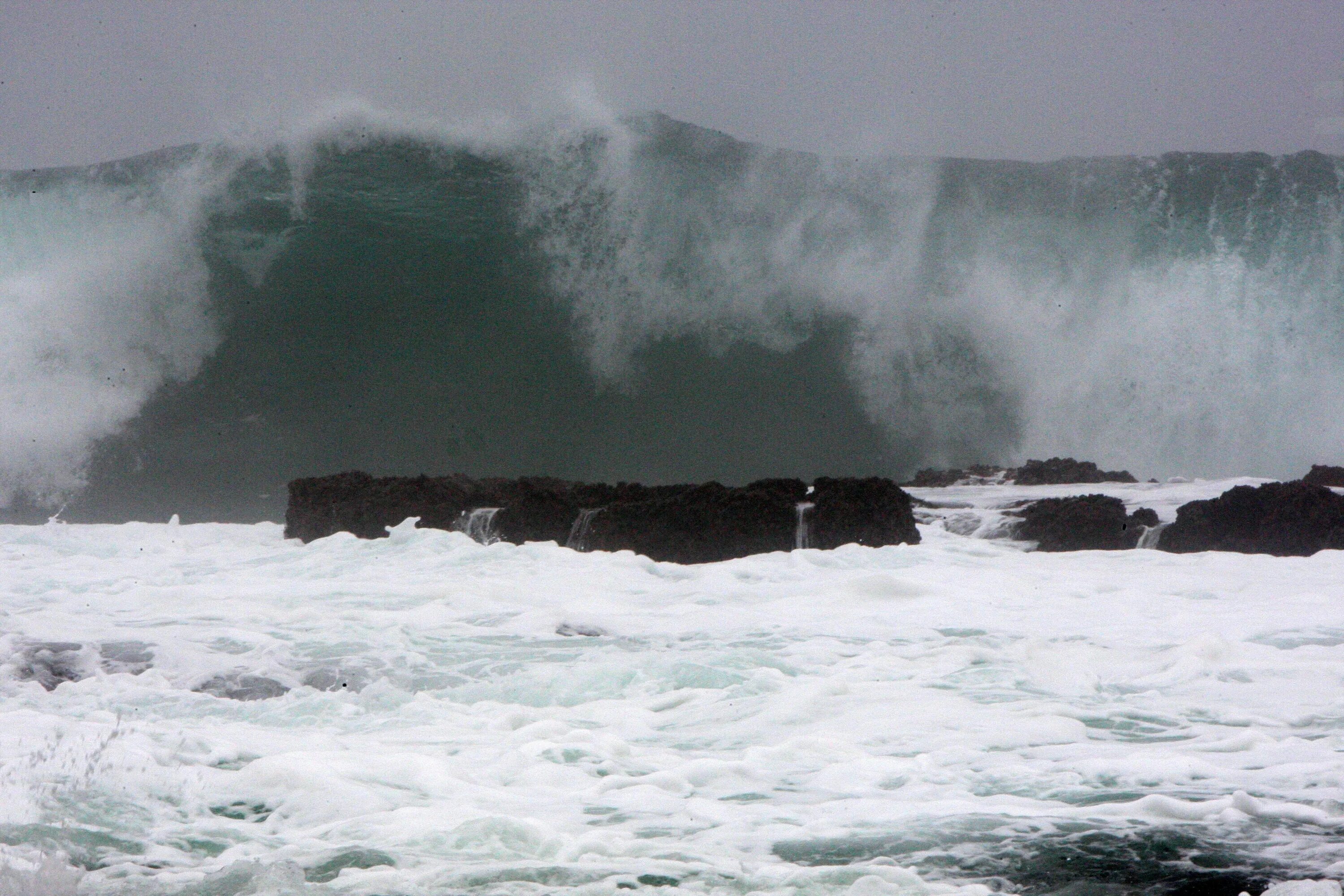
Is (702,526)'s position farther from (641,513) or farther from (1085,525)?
(1085,525)

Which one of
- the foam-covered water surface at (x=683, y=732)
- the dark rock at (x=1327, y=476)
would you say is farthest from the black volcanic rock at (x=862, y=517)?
the dark rock at (x=1327, y=476)

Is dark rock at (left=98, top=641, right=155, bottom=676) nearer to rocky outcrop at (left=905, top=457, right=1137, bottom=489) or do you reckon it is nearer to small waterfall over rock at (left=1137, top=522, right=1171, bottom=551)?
small waterfall over rock at (left=1137, top=522, right=1171, bottom=551)

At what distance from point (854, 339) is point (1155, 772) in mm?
14126

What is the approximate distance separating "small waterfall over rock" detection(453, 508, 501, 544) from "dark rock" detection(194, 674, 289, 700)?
4.43m

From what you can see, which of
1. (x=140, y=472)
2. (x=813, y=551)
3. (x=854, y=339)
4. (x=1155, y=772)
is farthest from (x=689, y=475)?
(x=1155, y=772)

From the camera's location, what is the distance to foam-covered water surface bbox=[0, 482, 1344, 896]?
103 inches

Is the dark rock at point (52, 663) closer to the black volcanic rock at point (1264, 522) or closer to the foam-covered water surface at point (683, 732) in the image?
the foam-covered water surface at point (683, 732)

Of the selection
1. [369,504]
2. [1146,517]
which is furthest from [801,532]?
[369,504]

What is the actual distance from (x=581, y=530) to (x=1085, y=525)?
11.5 feet

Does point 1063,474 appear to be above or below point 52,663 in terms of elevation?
above

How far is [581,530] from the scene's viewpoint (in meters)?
8.74

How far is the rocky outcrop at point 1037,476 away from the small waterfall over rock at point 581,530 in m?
5.04

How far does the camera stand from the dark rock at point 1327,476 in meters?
10.6

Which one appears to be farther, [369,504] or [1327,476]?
[1327,476]
